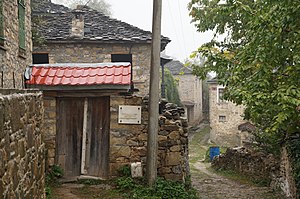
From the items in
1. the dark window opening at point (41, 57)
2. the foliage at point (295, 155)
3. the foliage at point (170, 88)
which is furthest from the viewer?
the foliage at point (170, 88)

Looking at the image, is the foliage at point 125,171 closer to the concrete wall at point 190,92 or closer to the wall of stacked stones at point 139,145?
the wall of stacked stones at point 139,145

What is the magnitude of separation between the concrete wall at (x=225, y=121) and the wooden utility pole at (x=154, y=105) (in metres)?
19.1

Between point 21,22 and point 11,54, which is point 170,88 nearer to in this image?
point 21,22

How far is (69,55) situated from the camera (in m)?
12.6

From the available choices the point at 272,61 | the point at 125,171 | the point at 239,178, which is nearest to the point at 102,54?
the point at 125,171

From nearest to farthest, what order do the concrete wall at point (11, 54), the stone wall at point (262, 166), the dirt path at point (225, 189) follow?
the concrete wall at point (11, 54), the stone wall at point (262, 166), the dirt path at point (225, 189)

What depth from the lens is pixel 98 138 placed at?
718 cm

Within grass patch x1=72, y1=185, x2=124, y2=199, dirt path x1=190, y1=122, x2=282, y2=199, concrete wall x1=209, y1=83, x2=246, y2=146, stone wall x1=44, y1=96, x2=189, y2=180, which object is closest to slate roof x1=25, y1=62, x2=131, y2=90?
stone wall x1=44, y1=96, x2=189, y2=180

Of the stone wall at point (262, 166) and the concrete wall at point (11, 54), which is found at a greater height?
the concrete wall at point (11, 54)

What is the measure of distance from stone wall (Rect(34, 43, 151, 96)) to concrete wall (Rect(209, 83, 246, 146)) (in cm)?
1388

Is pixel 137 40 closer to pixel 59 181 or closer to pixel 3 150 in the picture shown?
pixel 59 181

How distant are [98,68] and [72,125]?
1.38 meters

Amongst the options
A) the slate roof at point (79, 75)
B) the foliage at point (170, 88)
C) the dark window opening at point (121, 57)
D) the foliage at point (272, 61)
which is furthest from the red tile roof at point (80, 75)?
the foliage at point (170, 88)

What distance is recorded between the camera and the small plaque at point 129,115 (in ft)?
23.0
